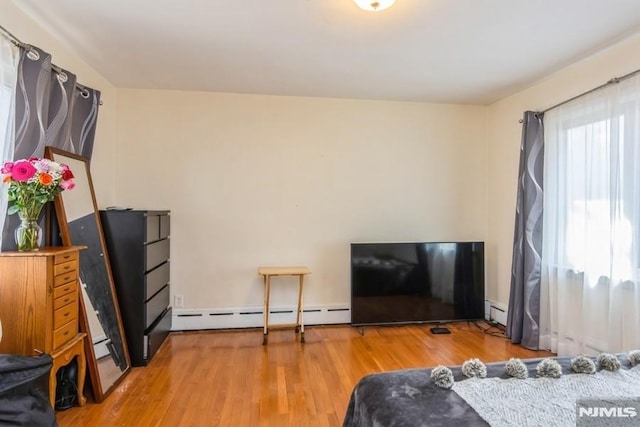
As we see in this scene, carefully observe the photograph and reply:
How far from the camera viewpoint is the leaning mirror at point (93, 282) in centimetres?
245

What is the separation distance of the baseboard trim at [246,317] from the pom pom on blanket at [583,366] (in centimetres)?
266

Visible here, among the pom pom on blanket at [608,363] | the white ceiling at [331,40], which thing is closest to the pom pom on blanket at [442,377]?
the pom pom on blanket at [608,363]

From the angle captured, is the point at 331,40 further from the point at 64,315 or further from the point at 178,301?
the point at 178,301

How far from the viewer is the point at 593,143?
286cm

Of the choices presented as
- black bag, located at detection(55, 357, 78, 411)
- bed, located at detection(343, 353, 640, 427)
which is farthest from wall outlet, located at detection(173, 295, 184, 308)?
bed, located at detection(343, 353, 640, 427)

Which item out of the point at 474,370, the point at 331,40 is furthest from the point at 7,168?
the point at 474,370

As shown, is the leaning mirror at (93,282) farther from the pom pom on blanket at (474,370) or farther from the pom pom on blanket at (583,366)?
the pom pom on blanket at (583,366)

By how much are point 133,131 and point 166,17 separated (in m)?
1.72

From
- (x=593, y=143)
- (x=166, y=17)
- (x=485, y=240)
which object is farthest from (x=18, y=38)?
(x=485, y=240)

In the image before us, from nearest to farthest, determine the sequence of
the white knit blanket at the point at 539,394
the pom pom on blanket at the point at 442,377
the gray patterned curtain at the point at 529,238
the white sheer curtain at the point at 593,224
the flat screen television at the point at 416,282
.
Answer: the white knit blanket at the point at 539,394 → the pom pom on blanket at the point at 442,377 → the white sheer curtain at the point at 593,224 → the gray patterned curtain at the point at 529,238 → the flat screen television at the point at 416,282

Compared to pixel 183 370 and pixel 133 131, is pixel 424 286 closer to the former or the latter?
pixel 183 370

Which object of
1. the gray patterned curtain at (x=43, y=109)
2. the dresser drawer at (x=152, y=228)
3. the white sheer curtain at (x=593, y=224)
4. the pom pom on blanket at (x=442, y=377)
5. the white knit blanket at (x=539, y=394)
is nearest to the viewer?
the white knit blanket at (x=539, y=394)

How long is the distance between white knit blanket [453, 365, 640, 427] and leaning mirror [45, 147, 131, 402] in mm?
2383

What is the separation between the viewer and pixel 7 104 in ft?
6.77
